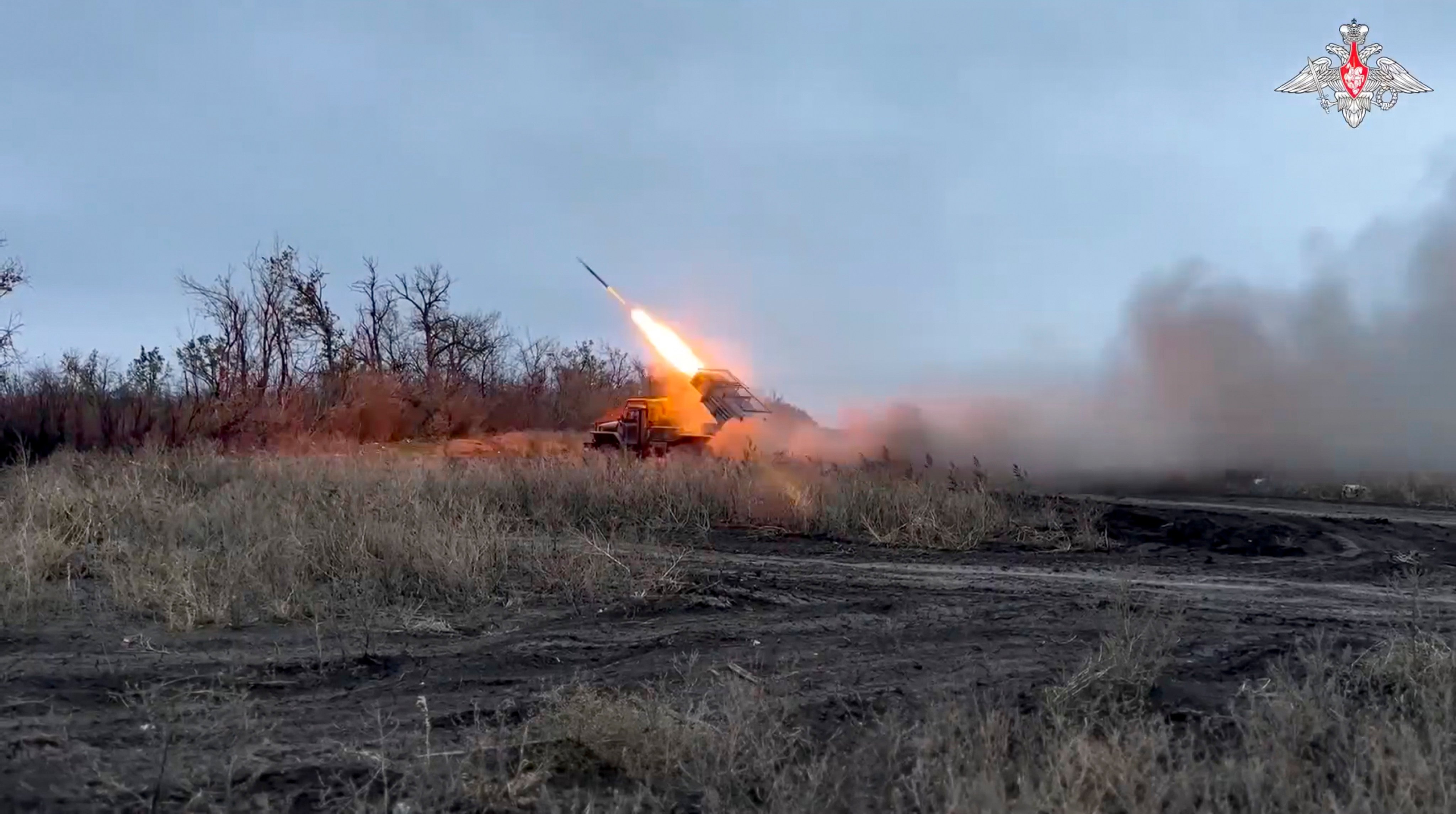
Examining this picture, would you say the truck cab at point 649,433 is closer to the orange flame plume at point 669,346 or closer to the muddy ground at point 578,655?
the orange flame plume at point 669,346

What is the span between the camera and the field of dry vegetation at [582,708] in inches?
188

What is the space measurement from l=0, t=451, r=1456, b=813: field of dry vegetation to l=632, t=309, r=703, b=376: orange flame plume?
12320mm

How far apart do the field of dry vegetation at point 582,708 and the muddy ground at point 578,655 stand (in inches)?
1.5

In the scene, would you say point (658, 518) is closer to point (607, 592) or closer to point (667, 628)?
point (607, 592)

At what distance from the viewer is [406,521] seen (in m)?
12.2

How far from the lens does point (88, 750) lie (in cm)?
541

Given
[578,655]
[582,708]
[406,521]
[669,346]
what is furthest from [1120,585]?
[669,346]

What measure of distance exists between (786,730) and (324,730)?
8.22 feet

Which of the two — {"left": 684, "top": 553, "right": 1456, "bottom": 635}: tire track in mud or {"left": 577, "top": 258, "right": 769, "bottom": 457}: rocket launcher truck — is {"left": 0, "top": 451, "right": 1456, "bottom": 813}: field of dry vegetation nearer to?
{"left": 684, "top": 553, "right": 1456, "bottom": 635}: tire track in mud

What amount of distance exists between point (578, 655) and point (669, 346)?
56.9ft

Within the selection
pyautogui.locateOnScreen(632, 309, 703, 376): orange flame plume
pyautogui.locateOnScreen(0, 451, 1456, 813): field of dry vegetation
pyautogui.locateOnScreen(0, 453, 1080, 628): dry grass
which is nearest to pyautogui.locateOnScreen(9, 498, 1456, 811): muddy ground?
pyautogui.locateOnScreen(0, 451, 1456, 813): field of dry vegetation

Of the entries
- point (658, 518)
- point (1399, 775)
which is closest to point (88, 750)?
point (1399, 775)

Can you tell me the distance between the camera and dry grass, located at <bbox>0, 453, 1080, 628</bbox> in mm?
9844

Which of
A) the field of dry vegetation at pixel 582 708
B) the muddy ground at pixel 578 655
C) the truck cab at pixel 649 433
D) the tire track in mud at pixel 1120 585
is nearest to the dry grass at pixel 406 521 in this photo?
Answer: the field of dry vegetation at pixel 582 708
